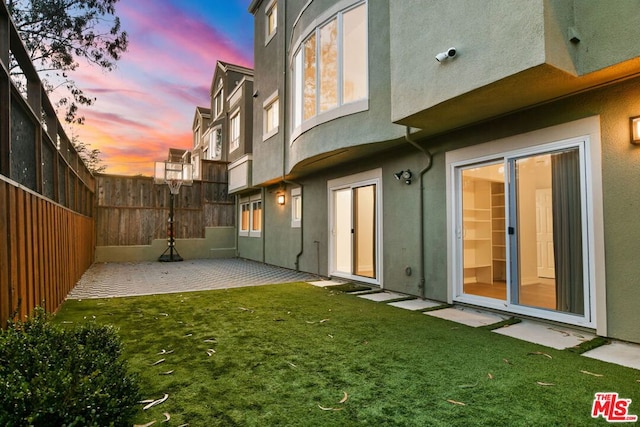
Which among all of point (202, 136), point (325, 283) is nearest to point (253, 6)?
point (325, 283)

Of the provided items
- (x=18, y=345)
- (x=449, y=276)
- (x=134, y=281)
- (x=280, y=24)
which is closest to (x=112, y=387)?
(x=18, y=345)

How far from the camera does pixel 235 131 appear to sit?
15.8 meters

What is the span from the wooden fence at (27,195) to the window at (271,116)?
5701 mm

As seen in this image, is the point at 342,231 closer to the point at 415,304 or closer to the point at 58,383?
the point at 415,304

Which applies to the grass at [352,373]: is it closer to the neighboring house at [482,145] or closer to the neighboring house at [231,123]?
the neighboring house at [482,145]

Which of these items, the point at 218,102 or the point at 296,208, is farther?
the point at 218,102

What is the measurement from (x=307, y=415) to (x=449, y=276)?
400 centimetres

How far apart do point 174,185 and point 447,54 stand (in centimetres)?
1159

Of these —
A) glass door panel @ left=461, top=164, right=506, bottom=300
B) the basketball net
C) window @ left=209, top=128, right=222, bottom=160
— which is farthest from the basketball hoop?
glass door panel @ left=461, top=164, right=506, bottom=300

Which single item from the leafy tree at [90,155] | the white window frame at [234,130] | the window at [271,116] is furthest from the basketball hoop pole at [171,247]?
the leafy tree at [90,155]

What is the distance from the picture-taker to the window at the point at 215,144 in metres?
18.5

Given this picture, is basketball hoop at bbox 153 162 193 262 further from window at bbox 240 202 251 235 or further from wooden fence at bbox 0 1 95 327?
wooden fence at bbox 0 1 95 327

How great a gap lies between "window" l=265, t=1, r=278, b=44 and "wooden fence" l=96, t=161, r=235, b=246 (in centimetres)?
565

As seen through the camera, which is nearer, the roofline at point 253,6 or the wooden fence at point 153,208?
the roofline at point 253,6
